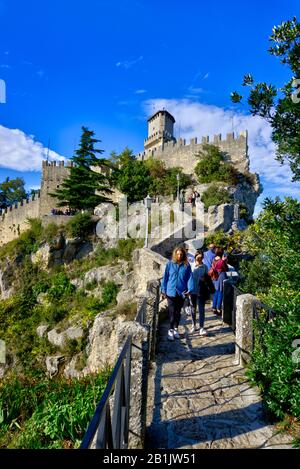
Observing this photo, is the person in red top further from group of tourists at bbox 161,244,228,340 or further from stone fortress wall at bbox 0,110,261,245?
stone fortress wall at bbox 0,110,261,245

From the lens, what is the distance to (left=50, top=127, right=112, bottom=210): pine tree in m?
29.0

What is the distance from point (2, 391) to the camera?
5.23 meters

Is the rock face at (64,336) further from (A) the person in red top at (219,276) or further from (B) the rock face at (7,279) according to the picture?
(A) the person in red top at (219,276)

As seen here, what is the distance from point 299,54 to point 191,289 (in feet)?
15.4

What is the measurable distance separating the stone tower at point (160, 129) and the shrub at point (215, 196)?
25.0m

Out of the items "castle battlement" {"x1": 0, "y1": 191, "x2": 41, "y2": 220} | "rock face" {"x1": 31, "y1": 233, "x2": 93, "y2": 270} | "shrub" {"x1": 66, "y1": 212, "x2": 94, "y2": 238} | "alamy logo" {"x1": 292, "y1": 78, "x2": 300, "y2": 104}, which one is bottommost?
"rock face" {"x1": 31, "y1": 233, "x2": 93, "y2": 270}

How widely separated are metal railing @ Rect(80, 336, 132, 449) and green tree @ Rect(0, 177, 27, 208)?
192ft

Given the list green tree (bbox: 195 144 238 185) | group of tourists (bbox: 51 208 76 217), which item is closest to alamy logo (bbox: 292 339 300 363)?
green tree (bbox: 195 144 238 185)

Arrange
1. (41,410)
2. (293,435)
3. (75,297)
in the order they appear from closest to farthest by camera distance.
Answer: (293,435), (41,410), (75,297)

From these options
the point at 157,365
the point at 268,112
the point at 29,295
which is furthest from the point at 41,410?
the point at 29,295

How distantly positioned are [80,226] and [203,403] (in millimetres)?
21922

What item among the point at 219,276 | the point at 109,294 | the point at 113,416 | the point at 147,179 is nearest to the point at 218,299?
the point at 219,276

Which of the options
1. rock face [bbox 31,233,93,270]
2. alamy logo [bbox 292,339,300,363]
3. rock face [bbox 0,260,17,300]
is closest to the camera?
alamy logo [bbox 292,339,300,363]

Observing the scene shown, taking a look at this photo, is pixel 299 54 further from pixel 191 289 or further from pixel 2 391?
pixel 2 391
